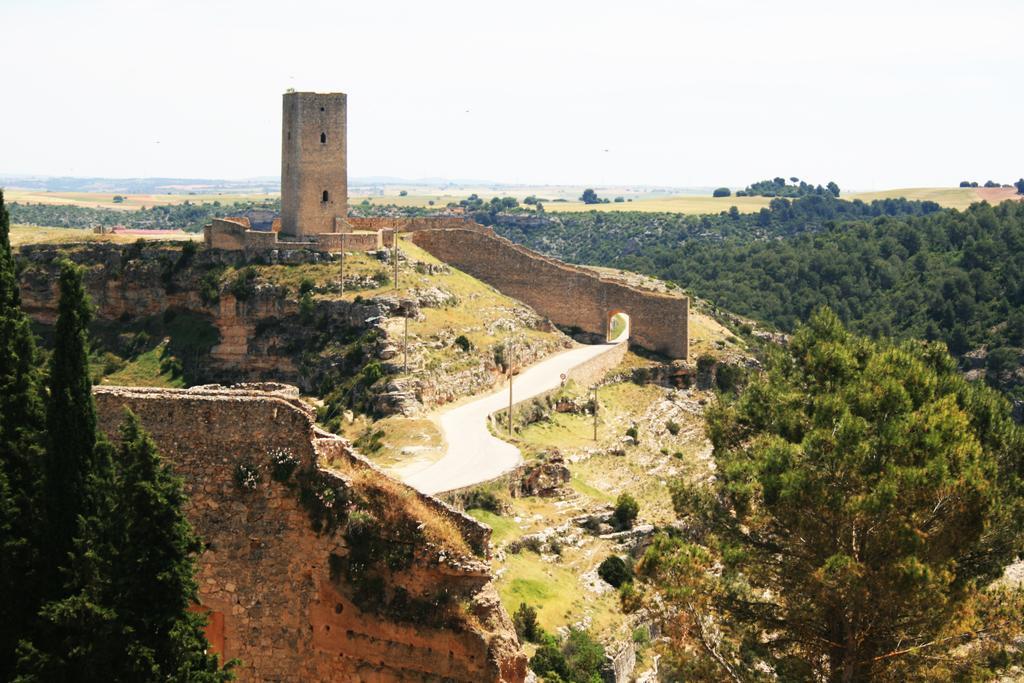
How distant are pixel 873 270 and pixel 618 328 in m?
34.3

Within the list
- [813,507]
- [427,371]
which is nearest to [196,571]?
[813,507]

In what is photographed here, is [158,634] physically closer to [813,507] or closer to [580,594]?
[813,507]

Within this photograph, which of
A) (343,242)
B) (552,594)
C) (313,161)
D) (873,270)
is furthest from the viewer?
(873,270)

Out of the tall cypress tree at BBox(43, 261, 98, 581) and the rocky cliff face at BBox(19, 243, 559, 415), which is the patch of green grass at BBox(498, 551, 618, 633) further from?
the rocky cliff face at BBox(19, 243, 559, 415)

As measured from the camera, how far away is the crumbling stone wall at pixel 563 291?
5944 cm

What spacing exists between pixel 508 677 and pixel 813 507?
19.3 ft

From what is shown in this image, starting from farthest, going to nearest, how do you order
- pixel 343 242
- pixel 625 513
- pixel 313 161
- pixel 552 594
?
pixel 313 161 < pixel 343 242 < pixel 625 513 < pixel 552 594

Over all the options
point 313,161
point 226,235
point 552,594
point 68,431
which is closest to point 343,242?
point 313,161

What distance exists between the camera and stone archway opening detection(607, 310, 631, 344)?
60.3 m

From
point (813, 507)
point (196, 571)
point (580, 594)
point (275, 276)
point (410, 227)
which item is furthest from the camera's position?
point (410, 227)

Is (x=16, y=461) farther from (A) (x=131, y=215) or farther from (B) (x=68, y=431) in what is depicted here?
(A) (x=131, y=215)

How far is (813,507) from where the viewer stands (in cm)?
2130

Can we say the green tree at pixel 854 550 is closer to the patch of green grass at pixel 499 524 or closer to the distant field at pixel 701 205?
the patch of green grass at pixel 499 524

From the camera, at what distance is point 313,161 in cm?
5216
